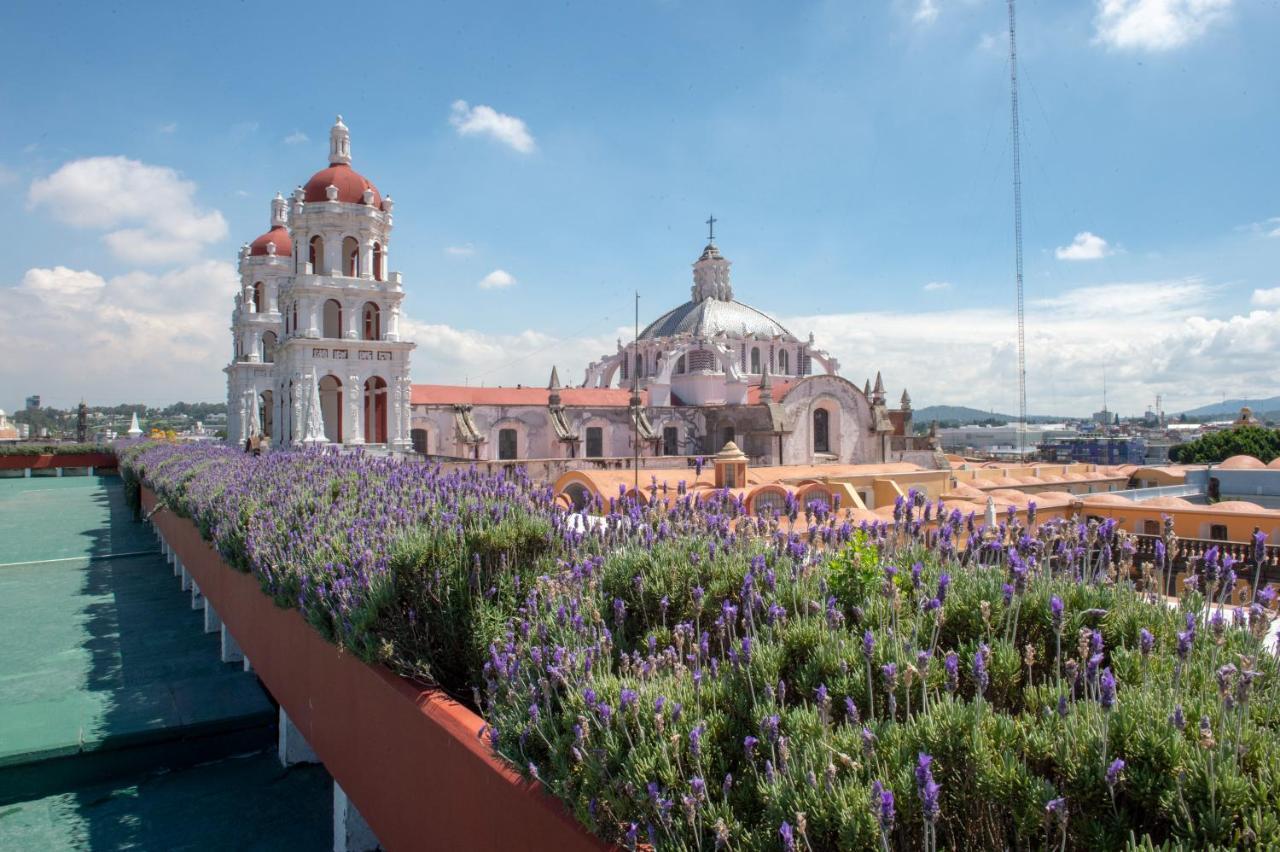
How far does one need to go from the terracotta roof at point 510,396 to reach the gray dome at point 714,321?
8268mm

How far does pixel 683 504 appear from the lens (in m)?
5.83

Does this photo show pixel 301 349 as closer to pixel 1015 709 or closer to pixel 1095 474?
pixel 1015 709

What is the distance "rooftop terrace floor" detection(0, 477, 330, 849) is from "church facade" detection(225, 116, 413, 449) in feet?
27.8

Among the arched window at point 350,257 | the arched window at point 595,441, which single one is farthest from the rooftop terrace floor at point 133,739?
the arched window at point 595,441

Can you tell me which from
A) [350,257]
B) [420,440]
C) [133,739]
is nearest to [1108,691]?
[133,739]

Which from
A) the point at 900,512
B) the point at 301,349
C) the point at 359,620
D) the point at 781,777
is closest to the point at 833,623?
the point at 781,777

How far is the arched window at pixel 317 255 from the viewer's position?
22656 millimetres

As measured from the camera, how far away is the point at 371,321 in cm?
2358

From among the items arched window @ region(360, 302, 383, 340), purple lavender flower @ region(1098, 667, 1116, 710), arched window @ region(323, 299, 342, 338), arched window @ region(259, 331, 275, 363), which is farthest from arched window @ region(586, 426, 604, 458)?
purple lavender flower @ region(1098, 667, 1116, 710)

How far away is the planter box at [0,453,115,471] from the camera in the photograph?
42.6 metres

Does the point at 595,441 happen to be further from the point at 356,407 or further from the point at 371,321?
the point at 356,407

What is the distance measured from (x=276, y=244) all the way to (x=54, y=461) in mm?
23309

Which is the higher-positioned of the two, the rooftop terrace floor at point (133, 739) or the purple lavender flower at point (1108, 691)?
the purple lavender flower at point (1108, 691)

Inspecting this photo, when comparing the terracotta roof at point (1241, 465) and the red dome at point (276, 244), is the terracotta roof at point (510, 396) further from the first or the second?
the terracotta roof at point (1241, 465)
